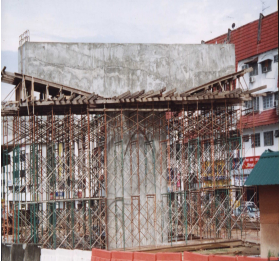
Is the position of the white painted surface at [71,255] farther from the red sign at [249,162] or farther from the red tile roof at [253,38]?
the red tile roof at [253,38]

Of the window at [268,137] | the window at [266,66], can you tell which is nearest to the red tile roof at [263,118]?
the window at [268,137]

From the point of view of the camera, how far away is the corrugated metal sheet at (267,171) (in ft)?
52.3

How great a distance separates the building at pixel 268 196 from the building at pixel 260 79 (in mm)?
18285

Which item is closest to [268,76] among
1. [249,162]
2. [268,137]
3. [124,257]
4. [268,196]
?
[268,137]

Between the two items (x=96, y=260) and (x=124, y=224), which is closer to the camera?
(x=96, y=260)

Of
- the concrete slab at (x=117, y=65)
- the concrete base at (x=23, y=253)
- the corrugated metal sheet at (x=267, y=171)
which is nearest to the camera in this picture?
the corrugated metal sheet at (x=267, y=171)

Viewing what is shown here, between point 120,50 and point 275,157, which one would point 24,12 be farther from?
point 275,157

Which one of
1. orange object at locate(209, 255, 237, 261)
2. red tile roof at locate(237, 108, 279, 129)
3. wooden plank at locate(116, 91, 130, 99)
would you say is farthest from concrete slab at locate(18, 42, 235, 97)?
orange object at locate(209, 255, 237, 261)

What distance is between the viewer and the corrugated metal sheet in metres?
15.9

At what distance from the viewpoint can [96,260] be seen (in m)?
18.0

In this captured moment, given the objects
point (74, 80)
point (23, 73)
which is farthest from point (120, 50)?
point (23, 73)

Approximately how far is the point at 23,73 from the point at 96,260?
1150cm

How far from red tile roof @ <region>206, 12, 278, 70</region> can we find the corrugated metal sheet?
21.1m

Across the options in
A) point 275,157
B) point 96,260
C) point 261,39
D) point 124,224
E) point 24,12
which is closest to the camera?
point 275,157
